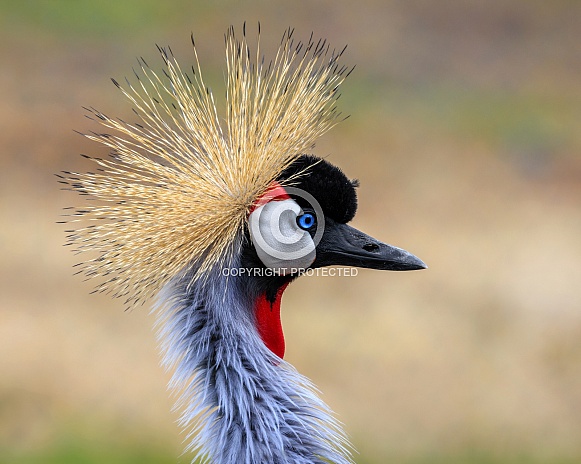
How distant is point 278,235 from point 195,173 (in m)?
0.19

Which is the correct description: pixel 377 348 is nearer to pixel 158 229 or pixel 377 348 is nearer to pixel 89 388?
pixel 89 388

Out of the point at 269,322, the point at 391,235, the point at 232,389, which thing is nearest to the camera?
the point at 232,389

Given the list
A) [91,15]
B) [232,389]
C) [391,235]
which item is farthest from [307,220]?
[91,15]

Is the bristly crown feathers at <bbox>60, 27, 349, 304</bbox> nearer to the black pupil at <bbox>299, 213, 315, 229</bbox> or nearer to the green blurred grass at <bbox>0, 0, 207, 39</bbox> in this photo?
the black pupil at <bbox>299, 213, 315, 229</bbox>

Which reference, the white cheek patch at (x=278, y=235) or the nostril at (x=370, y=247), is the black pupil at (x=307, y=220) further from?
the nostril at (x=370, y=247)

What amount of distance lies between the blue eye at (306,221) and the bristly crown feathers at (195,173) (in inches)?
3.5

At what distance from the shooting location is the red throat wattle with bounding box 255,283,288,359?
1.37 metres

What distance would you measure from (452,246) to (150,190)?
3335 mm

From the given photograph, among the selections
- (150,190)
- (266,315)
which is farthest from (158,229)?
(266,315)

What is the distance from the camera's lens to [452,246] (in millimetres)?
4434

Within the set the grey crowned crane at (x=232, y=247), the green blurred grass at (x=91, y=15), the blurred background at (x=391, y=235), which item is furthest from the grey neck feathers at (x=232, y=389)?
the green blurred grass at (x=91, y=15)

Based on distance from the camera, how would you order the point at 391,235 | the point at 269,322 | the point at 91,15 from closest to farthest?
1. the point at 269,322
2. the point at 391,235
3. the point at 91,15

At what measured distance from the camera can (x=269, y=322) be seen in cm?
138

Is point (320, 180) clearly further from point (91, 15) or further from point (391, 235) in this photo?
point (91, 15)
